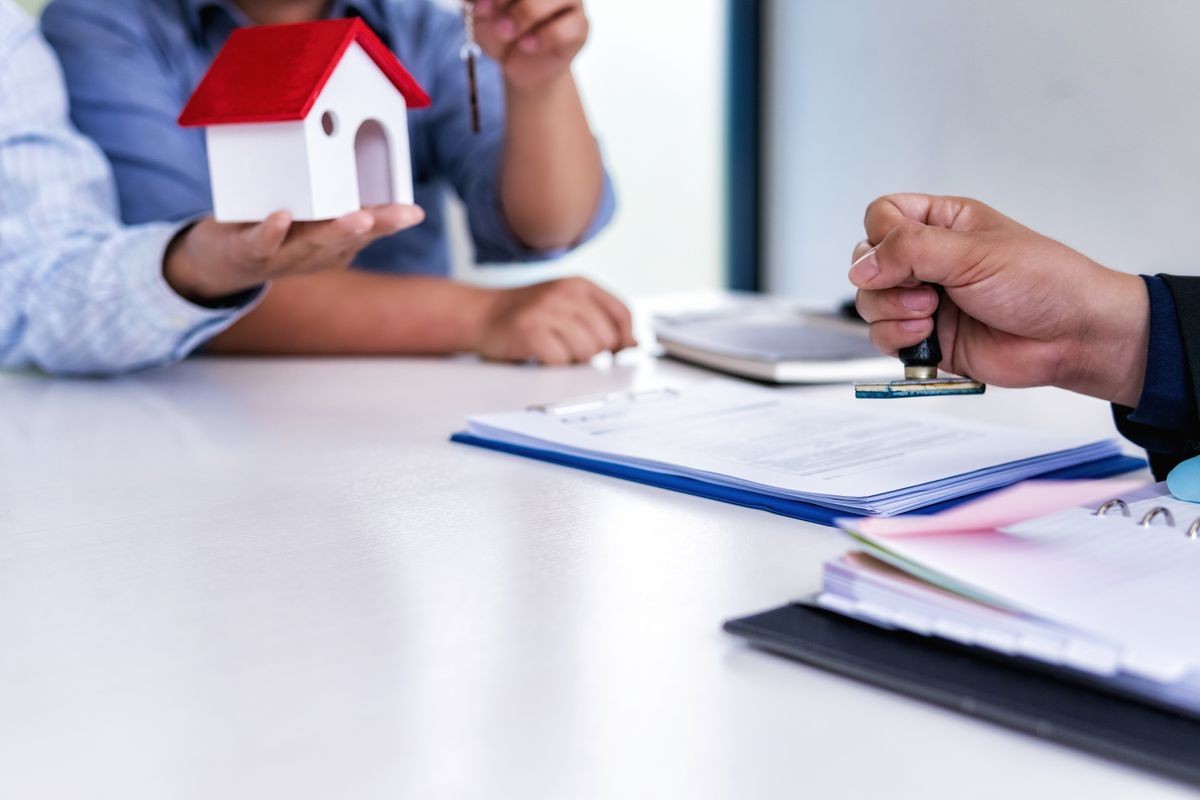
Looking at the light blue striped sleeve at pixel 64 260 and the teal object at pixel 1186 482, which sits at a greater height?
the light blue striped sleeve at pixel 64 260

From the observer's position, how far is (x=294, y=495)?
72 centimetres

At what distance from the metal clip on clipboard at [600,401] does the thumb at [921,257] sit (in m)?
0.30

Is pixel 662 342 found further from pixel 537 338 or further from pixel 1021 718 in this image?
pixel 1021 718

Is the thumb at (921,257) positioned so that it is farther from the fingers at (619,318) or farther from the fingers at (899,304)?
the fingers at (619,318)

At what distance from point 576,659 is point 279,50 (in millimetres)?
668

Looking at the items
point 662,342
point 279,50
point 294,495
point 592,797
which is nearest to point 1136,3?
point 662,342

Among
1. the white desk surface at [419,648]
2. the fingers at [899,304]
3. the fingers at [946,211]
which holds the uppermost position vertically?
the fingers at [946,211]

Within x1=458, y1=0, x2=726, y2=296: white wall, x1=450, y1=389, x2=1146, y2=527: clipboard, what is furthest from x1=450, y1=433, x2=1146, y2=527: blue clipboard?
x1=458, y1=0, x2=726, y2=296: white wall

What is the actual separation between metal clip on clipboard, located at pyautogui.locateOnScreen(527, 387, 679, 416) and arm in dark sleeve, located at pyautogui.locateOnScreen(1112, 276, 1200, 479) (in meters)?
0.38

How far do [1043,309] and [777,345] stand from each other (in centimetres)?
50

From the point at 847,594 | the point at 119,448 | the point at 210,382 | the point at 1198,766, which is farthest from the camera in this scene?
the point at 210,382

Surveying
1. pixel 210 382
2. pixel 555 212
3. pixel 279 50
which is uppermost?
pixel 279 50

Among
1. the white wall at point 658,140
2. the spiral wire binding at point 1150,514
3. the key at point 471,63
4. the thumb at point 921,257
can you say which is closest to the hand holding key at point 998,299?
the thumb at point 921,257

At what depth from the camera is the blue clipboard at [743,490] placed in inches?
24.8
